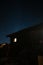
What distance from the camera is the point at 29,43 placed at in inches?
740

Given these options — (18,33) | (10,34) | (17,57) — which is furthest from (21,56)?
(10,34)

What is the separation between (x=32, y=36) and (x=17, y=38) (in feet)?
12.1

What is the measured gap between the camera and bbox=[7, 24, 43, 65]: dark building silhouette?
1210 cm

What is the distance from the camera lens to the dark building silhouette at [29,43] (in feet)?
39.7

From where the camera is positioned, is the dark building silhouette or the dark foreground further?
the dark building silhouette

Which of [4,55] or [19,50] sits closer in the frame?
[4,55]

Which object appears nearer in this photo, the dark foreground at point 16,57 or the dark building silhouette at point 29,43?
the dark foreground at point 16,57

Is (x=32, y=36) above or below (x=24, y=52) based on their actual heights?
above

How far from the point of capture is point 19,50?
510 inches

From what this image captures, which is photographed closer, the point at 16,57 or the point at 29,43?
→ the point at 16,57

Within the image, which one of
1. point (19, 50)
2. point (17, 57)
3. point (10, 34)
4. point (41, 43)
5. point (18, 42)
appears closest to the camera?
point (17, 57)

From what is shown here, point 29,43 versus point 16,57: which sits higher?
point 29,43

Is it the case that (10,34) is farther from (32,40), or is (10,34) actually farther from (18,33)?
(32,40)

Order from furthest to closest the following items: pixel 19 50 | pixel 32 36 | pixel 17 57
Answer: pixel 32 36 → pixel 19 50 → pixel 17 57
